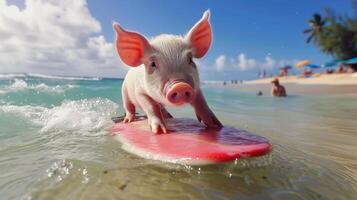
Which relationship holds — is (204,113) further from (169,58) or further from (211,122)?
(169,58)

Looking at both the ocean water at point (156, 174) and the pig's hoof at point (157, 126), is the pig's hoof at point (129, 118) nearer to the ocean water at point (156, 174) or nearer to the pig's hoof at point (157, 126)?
the ocean water at point (156, 174)

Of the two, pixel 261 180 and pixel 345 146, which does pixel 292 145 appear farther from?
pixel 261 180

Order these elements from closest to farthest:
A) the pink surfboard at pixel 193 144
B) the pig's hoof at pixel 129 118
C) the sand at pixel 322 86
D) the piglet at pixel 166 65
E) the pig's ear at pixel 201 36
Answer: the pink surfboard at pixel 193 144, the piglet at pixel 166 65, the pig's ear at pixel 201 36, the pig's hoof at pixel 129 118, the sand at pixel 322 86

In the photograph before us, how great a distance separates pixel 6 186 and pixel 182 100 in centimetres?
141

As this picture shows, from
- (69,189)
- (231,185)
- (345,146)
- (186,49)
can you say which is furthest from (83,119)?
(345,146)

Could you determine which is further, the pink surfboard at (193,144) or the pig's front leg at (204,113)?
the pig's front leg at (204,113)

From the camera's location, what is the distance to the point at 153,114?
3.16 meters

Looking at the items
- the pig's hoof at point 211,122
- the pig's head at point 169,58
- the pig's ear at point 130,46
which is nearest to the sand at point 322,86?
the pig's hoof at point 211,122

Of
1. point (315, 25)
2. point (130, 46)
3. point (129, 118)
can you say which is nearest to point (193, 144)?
point (130, 46)

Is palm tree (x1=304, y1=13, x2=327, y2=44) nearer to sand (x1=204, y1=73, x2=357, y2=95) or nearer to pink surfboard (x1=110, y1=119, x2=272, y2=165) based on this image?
sand (x1=204, y1=73, x2=357, y2=95)

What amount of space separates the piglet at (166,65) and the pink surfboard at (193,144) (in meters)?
0.21

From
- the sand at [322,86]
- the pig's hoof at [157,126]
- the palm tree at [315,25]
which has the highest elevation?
the palm tree at [315,25]

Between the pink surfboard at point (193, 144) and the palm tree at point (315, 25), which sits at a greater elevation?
the palm tree at point (315, 25)

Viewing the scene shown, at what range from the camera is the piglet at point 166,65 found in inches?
102
